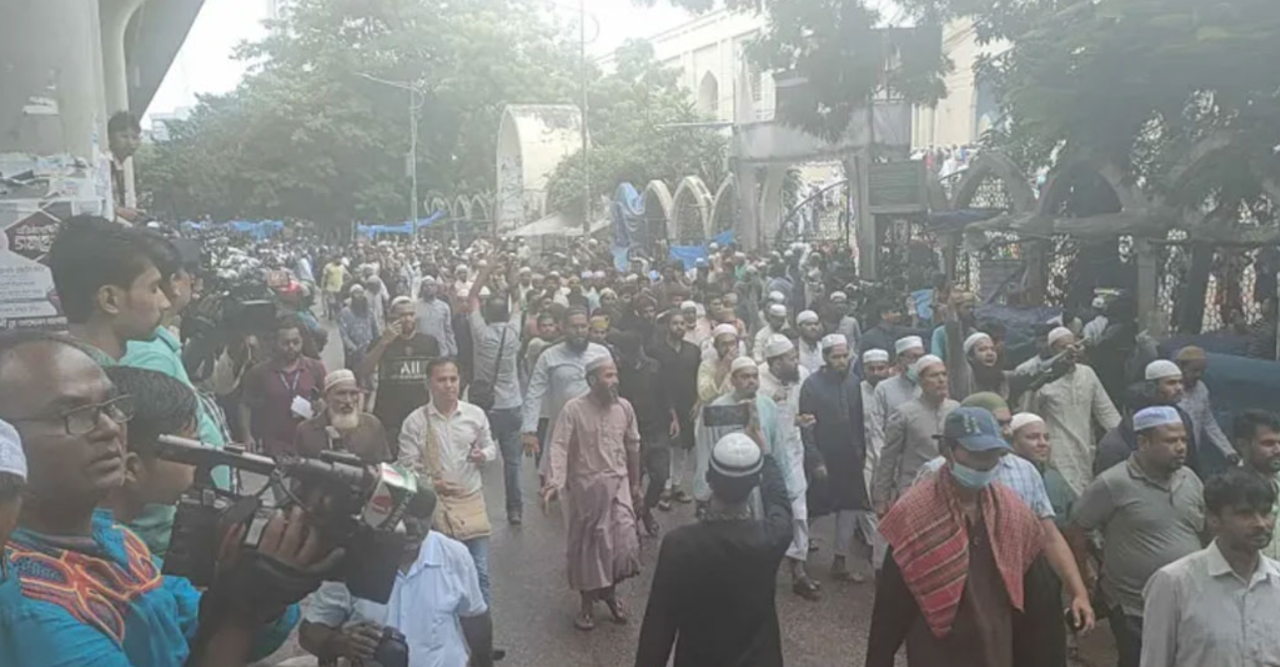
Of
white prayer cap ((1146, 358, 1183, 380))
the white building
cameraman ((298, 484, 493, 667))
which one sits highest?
the white building

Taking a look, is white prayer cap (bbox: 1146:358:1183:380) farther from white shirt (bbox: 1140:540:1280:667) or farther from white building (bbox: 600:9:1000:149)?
white building (bbox: 600:9:1000:149)

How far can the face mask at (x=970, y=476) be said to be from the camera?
154 inches

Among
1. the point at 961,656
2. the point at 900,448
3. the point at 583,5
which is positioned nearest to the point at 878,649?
the point at 961,656

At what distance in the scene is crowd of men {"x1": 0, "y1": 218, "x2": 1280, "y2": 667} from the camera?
2.25m

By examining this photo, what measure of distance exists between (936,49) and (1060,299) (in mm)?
5258

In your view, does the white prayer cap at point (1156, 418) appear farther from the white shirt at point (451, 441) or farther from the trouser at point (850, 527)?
the white shirt at point (451, 441)

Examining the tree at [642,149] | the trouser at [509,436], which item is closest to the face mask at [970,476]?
the trouser at [509,436]

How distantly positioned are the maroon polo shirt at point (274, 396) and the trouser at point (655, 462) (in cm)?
262

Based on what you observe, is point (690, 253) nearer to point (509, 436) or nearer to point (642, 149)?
point (642, 149)

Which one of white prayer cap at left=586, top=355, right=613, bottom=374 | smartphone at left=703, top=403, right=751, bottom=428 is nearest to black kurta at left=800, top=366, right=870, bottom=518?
smartphone at left=703, top=403, right=751, bottom=428

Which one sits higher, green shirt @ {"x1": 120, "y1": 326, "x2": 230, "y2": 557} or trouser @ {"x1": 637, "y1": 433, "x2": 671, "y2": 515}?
green shirt @ {"x1": 120, "y1": 326, "x2": 230, "y2": 557}

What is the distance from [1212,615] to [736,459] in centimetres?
158

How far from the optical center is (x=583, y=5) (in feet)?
106

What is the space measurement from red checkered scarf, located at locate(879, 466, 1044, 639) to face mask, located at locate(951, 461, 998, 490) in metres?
0.03
